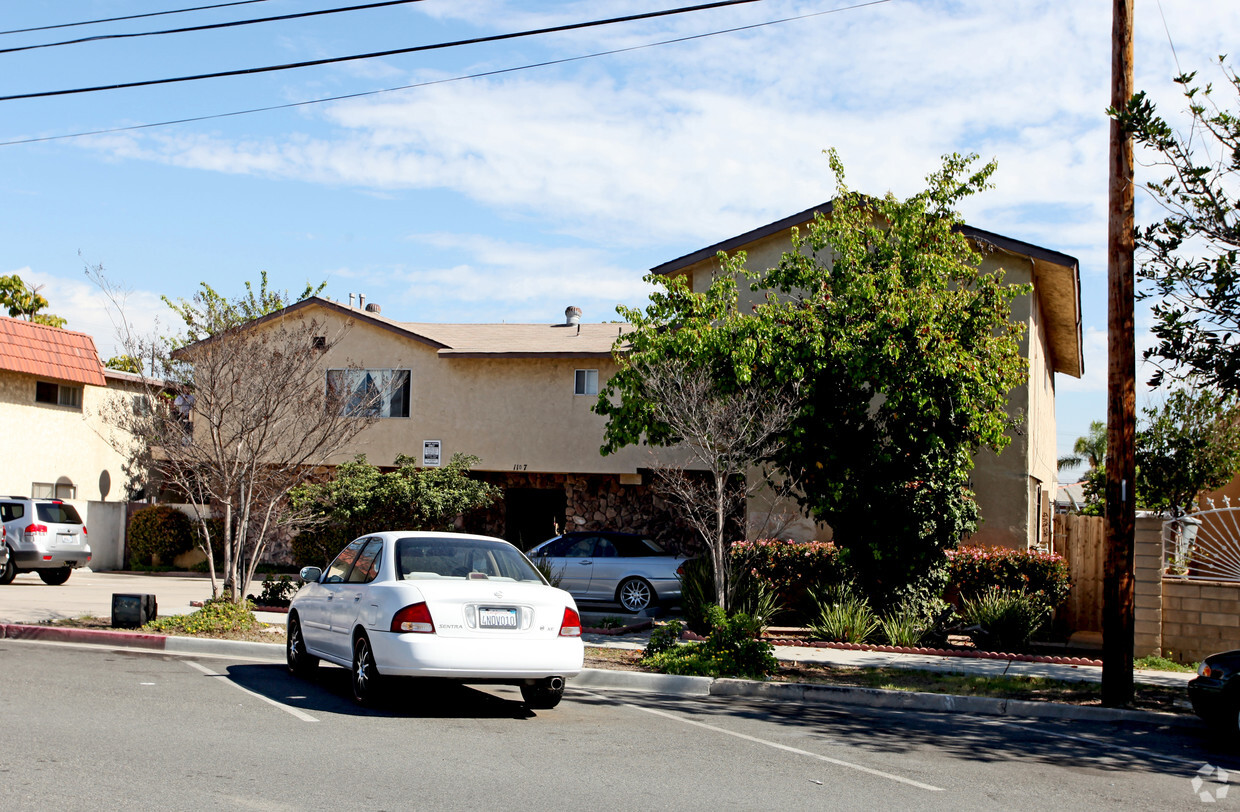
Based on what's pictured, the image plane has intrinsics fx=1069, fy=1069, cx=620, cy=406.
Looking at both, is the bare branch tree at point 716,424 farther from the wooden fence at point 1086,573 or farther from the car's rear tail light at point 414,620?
the car's rear tail light at point 414,620

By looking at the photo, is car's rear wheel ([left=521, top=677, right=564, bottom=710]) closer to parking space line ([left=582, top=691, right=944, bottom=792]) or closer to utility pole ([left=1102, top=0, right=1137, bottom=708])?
parking space line ([left=582, top=691, right=944, bottom=792])

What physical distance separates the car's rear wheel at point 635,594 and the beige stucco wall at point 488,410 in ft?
16.8

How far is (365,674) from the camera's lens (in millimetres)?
8977

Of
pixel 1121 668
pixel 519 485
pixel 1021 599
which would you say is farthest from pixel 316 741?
pixel 519 485

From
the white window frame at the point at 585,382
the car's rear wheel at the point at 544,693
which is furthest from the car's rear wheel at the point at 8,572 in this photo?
the car's rear wheel at the point at 544,693

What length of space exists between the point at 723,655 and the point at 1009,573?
6.01m

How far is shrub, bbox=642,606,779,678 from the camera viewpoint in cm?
1154

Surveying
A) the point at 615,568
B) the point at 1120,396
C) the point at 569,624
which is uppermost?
the point at 1120,396

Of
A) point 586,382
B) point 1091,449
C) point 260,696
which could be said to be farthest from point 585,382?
point 1091,449

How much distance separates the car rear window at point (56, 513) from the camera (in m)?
22.3

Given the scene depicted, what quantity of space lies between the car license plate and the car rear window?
1735 centimetres

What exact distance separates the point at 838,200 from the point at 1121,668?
793cm

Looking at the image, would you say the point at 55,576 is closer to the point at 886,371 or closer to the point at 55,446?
the point at 55,446

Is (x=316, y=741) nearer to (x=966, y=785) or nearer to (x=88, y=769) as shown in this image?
(x=88, y=769)
